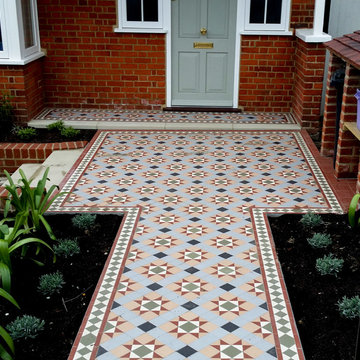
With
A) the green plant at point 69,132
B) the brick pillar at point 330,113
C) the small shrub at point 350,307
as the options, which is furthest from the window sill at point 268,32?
the small shrub at point 350,307

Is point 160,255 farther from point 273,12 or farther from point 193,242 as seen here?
point 273,12

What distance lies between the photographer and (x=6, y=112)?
8648 mm

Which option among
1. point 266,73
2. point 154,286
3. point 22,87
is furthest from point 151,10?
point 154,286

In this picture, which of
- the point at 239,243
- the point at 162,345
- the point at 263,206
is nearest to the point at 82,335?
the point at 162,345

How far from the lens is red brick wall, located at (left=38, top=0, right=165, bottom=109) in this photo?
30.8 ft

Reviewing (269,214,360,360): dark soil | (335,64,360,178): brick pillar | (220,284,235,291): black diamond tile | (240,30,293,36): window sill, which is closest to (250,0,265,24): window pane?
(240,30,293,36): window sill

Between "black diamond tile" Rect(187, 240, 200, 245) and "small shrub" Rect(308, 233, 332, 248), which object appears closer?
"small shrub" Rect(308, 233, 332, 248)

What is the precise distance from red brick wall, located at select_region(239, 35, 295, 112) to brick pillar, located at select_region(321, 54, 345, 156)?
7.39ft

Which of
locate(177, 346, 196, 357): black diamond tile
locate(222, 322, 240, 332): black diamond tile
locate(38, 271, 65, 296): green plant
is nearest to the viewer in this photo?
locate(177, 346, 196, 357): black diamond tile

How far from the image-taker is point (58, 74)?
9.76 meters

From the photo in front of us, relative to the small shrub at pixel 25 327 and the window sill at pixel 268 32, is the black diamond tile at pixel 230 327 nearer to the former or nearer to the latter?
the small shrub at pixel 25 327

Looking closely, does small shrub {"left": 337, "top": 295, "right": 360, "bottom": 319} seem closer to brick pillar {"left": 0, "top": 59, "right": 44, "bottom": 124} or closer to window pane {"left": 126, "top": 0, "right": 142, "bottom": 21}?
brick pillar {"left": 0, "top": 59, "right": 44, "bottom": 124}

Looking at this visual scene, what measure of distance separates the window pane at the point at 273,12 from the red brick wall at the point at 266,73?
0.94ft

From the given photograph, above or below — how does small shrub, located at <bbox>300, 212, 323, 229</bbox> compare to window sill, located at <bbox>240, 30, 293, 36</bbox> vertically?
below
